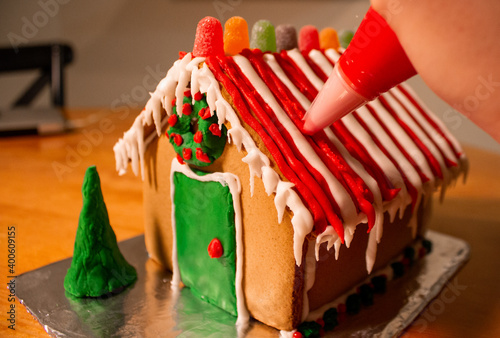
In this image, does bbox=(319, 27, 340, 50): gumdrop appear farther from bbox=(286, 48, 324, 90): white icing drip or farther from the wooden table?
the wooden table

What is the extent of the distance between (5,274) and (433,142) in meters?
1.26

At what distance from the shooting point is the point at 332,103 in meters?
0.91

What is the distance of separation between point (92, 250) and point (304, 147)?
60 centimetres

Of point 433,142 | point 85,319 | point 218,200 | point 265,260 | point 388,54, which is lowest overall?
point 85,319

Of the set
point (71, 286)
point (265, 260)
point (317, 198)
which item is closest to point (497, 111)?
point (317, 198)

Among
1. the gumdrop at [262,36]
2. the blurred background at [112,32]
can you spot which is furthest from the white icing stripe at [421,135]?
the blurred background at [112,32]

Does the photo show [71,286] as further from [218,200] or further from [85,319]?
[218,200]

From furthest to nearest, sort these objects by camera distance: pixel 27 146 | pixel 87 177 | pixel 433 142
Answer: pixel 27 146, pixel 433 142, pixel 87 177

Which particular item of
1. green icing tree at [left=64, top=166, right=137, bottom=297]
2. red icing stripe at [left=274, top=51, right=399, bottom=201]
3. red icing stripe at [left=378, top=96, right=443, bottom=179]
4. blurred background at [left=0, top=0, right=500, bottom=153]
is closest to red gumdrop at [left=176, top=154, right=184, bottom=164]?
green icing tree at [left=64, top=166, right=137, bottom=297]

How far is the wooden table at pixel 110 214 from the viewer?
1.18 meters

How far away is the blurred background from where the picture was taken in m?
3.30

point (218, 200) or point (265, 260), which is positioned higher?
point (218, 200)

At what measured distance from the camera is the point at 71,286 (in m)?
1.25

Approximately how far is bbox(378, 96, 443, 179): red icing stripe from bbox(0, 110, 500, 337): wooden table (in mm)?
324
